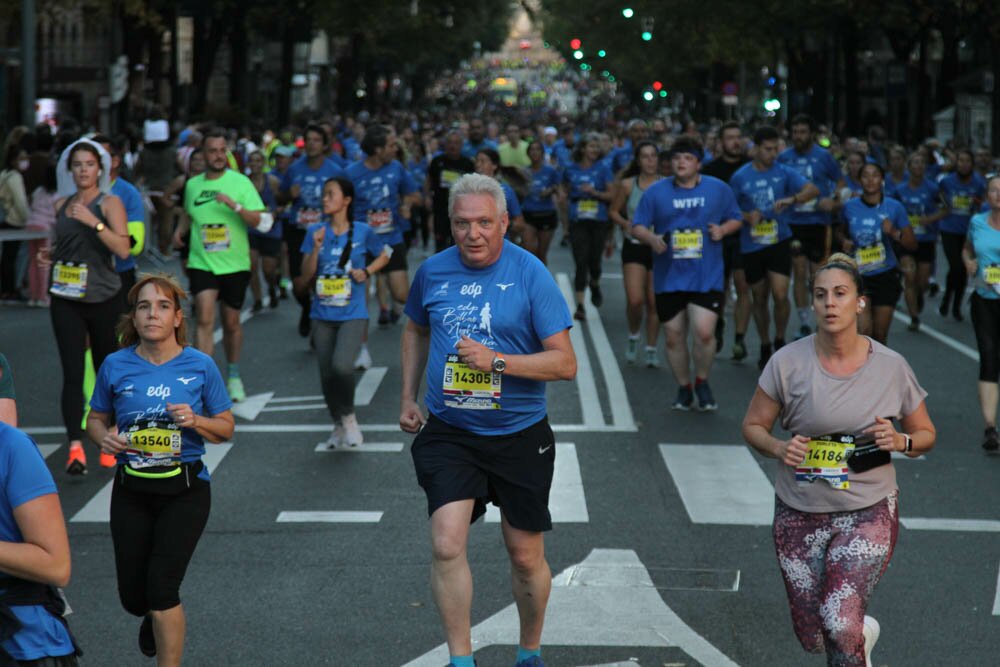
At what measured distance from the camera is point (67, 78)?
61.4 m

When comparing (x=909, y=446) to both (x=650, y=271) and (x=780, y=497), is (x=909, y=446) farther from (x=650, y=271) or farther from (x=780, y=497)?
(x=650, y=271)

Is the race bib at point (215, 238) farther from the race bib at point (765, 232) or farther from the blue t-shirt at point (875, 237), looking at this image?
the blue t-shirt at point (875, 237)

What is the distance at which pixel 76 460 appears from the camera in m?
10.8

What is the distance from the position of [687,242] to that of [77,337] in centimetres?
434

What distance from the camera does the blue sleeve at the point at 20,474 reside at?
4.32 meters

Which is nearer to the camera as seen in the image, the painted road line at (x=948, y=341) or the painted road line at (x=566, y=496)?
the painted road line at (x=566, y=496)

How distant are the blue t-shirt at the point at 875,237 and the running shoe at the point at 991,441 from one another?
8.10 ft

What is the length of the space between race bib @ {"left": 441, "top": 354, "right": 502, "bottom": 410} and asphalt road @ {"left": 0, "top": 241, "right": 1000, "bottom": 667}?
1.08 metres

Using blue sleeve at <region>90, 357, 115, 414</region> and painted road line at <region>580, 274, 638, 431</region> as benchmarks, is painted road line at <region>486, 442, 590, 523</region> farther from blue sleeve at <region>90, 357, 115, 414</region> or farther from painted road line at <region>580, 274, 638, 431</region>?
blue sleeve at <region>90, 357, 115, 414</region>

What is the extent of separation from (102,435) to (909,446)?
109 inches

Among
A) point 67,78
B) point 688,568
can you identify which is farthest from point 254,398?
point 67,78

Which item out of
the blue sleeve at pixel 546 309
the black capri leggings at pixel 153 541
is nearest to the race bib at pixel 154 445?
the black capri leggings at pixel 153 541

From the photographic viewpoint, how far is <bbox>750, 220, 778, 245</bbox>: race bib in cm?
1516

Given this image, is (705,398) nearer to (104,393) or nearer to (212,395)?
(212,395)
